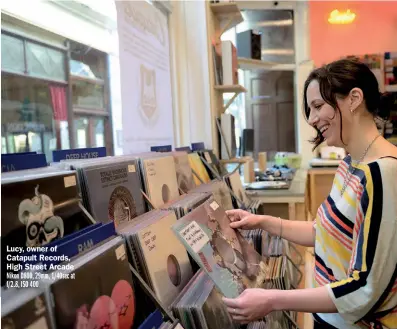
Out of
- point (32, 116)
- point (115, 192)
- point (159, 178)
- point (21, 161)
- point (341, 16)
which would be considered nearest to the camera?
point (21, 161)

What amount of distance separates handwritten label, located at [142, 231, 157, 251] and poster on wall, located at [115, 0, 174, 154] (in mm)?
914

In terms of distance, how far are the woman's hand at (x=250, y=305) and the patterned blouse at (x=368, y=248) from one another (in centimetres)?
16

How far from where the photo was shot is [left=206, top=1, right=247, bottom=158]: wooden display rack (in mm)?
2574

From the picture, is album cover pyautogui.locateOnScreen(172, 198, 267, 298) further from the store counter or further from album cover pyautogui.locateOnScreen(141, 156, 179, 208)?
the store counter

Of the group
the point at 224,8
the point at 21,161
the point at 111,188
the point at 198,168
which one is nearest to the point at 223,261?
the point at 111,188

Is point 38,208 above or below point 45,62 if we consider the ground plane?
below

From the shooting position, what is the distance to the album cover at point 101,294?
0.61m

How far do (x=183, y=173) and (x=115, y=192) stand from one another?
567mm

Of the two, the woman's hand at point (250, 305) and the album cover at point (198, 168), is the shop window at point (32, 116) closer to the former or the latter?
the album cover at point (198, 168)

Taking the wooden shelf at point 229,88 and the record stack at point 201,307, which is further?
the wooden shelf at point 229,88

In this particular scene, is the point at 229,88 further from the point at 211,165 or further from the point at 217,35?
the point at 211,165

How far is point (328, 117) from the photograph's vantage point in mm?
1018

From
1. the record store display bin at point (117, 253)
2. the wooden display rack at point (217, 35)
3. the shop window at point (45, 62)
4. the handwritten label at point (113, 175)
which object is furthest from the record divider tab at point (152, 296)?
the wooden display rack at point (217, 35)

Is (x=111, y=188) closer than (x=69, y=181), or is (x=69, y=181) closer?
(x=69, y=181)
